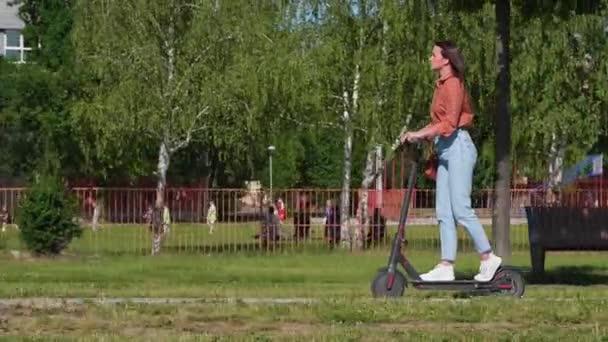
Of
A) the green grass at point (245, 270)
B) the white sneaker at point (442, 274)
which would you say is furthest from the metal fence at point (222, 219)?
the white sneaker at point (442, 274)

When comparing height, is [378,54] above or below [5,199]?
above

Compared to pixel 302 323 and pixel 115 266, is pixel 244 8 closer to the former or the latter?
pixel 115 266

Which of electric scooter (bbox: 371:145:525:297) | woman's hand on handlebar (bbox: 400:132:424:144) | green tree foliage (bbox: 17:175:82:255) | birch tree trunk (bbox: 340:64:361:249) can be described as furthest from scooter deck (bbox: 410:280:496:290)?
birch tree trunk (bbox: 340:64:361:249)

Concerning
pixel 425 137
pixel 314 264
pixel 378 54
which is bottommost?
pixel 314 264

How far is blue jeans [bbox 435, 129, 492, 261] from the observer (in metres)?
11.0

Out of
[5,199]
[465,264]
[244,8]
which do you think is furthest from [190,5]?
[465,264]

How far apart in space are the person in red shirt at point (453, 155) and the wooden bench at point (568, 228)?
9319 mm

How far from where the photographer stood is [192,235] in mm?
29891

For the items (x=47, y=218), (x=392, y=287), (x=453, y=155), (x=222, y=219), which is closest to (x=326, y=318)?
(x=392, y=287)

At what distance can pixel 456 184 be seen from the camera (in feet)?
36.0

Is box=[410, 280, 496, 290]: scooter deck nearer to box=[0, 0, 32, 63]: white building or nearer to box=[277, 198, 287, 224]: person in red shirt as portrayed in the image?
box=[277, 198, 287, 224]: person in red shirt

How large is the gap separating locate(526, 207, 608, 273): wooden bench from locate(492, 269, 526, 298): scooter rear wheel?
935 centimetres

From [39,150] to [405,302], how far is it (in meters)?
52.4

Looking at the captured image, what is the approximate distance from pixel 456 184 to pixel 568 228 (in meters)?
9.87
